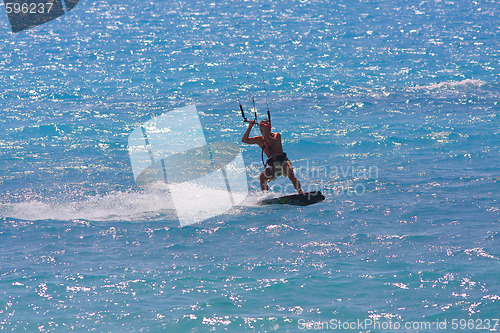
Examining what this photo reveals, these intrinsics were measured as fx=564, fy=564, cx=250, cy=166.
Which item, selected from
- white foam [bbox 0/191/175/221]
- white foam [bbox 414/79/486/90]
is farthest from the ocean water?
white foam [bbox 414/79/486/90]

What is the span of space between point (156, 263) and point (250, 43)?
112 feet

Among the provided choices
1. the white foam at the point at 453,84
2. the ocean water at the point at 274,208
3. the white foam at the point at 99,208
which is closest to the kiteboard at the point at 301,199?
the ocean water at the point at 274,208

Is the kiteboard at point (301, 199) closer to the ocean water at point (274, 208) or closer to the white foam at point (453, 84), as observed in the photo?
the ocean water at point (274, 208)

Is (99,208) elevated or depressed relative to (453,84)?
elevated

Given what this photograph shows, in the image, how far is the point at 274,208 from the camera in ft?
43.5

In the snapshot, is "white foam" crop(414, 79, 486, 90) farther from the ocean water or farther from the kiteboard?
the kiteboard

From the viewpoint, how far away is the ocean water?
8.90 metres

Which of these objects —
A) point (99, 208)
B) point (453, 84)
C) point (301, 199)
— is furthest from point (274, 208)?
point (453, 84)

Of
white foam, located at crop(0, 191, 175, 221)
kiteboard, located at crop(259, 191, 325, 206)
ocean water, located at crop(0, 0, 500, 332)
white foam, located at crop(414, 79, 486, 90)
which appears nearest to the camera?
ocean water, located at crop(0, 0, 500, 332)

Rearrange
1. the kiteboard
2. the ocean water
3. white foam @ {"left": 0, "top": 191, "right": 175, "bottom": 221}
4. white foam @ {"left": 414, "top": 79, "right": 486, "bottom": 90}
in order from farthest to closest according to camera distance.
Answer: white foam @ {"left": 414, "top": 79, "right": 486, "bottom": 90}, white foam @ {"left": 0, "top": 191, "right": 175, "bottom": 221}, the kiteboard, the ocean water

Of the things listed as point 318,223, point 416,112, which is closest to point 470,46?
point 416,112

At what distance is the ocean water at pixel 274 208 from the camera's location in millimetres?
8898

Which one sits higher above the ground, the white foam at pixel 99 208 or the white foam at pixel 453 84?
the white foam at pixel 99 208

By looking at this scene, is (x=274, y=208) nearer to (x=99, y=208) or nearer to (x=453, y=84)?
(x=99, y=208)
